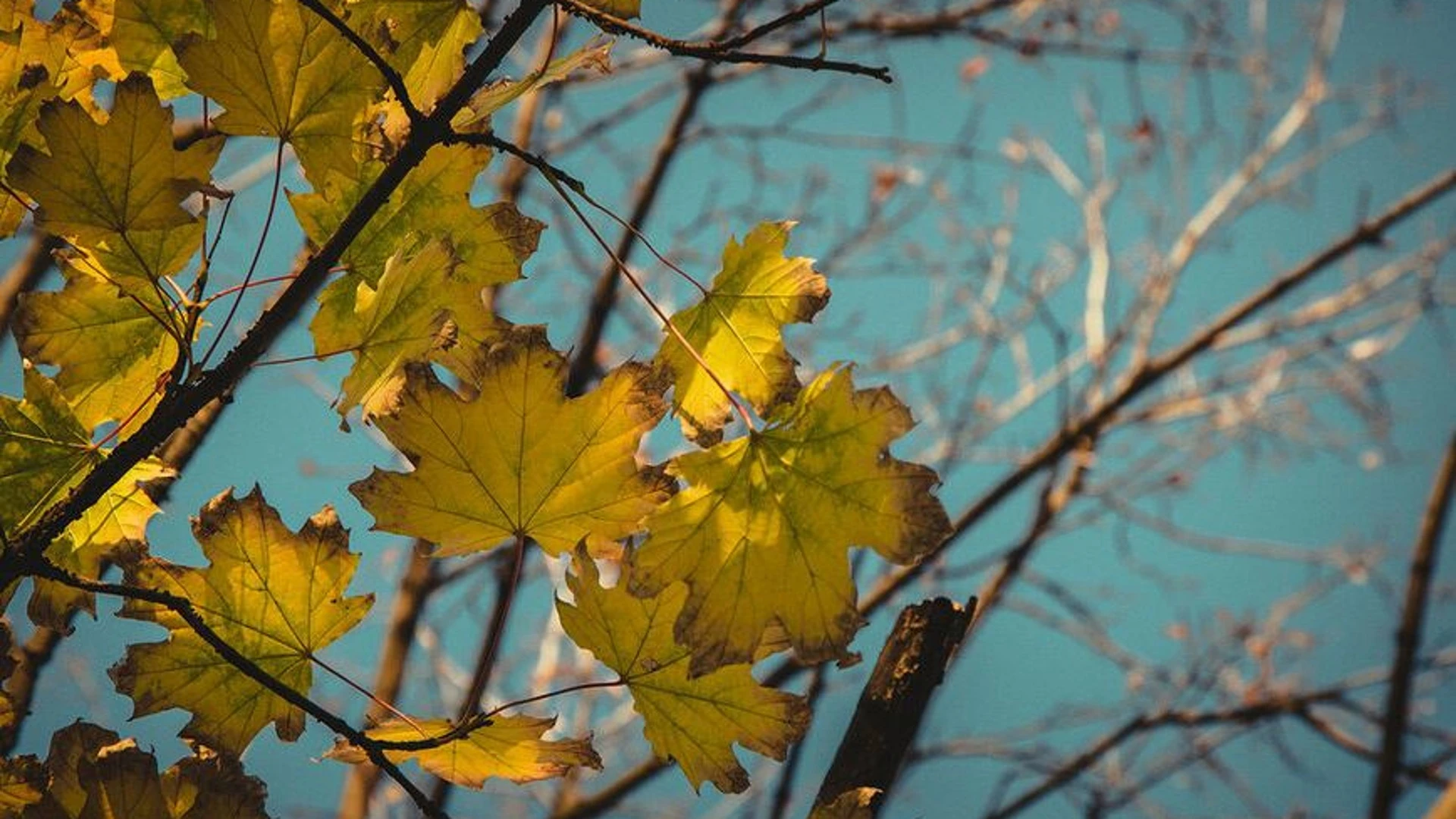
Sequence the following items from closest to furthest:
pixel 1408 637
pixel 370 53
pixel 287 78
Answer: pixel 370 53
pixel 287 78
pixel 1408 637

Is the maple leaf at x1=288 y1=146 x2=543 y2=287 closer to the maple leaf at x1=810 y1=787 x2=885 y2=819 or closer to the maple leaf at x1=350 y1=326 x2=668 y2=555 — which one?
the maple leaf at x1=350 y1=326 x2=668 y2=555

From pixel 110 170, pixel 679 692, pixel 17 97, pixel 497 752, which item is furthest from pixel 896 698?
pixel 17 97

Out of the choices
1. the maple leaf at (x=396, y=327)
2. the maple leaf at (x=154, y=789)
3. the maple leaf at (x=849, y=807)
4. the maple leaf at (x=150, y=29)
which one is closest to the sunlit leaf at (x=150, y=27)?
the maple leaf at (x=150, y=29)

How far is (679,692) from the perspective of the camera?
75 cm

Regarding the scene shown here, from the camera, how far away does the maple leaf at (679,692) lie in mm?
727

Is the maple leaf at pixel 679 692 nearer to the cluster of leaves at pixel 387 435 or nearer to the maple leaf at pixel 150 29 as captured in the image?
the cluster of leaves at pixel 387 435

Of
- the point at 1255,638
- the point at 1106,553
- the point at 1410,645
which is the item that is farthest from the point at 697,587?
the point at 1106,553

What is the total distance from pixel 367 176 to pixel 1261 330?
11.2 feet

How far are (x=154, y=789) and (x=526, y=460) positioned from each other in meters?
0.31

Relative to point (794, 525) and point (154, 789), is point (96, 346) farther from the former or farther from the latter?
point (794, 525)

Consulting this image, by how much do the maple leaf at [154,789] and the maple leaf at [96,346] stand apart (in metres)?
0.23

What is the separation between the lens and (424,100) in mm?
750

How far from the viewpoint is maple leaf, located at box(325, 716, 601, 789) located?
713 millimetres

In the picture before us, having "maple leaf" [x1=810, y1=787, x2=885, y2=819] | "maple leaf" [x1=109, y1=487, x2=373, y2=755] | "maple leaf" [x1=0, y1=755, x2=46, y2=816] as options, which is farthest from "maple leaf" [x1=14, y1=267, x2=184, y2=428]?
"maple leaf" [x1=810, y1=787, x2=885, y2=819]
